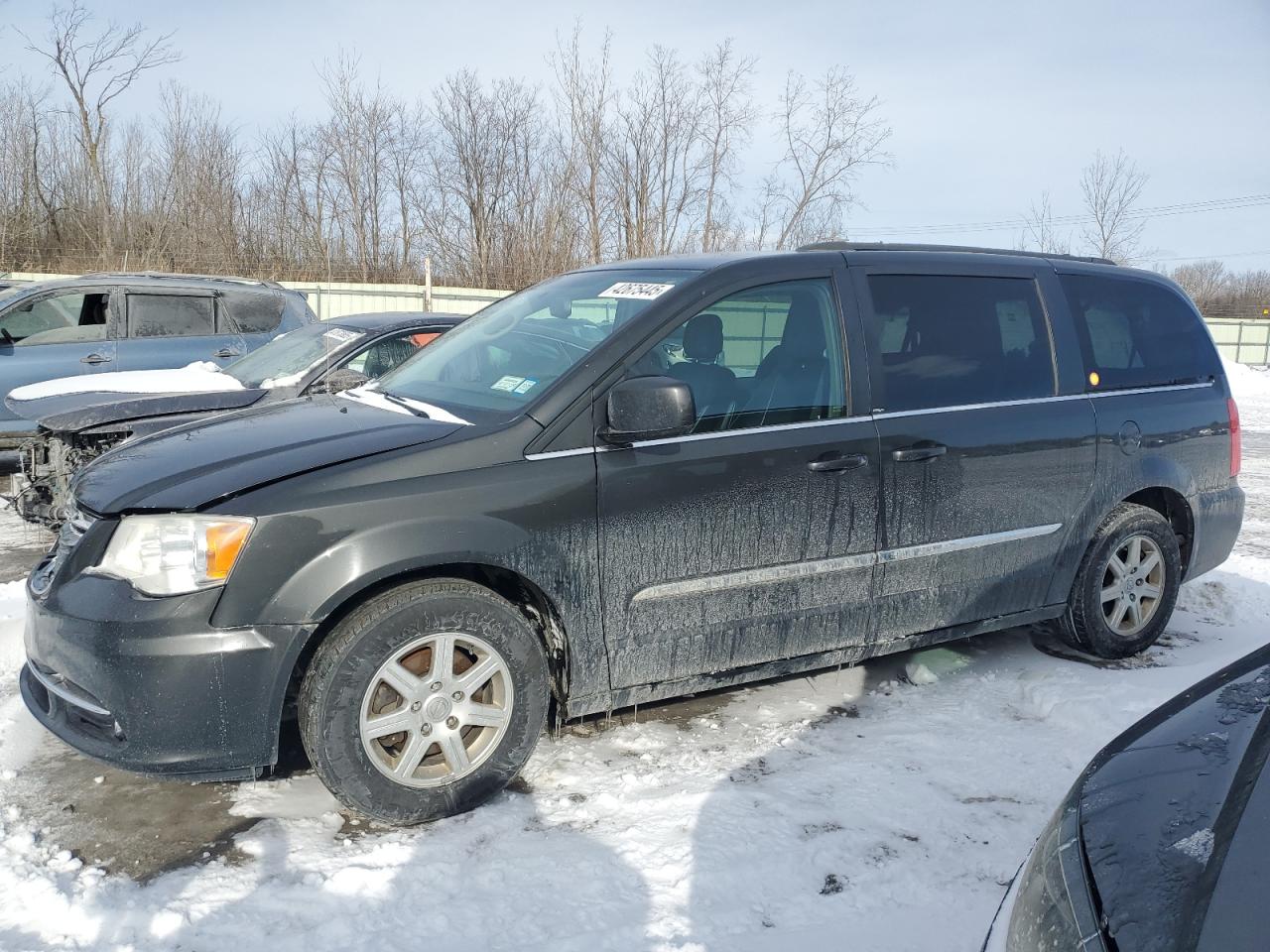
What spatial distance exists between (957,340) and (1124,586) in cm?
152

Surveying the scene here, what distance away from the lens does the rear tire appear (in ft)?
14.8

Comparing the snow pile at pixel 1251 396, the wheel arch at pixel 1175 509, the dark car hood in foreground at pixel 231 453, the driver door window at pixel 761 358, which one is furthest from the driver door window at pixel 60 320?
the snow pile at pixel 1251 396

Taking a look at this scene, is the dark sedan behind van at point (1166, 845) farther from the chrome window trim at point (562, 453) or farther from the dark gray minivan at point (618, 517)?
the chrome window trim at point (562, 453)

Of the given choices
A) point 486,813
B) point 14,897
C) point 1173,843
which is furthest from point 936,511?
point 14,897

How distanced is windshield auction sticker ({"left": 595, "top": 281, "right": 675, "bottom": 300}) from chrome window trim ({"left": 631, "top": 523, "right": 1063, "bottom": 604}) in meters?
1.04

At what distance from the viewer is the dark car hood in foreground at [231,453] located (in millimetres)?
2926

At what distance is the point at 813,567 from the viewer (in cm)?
365

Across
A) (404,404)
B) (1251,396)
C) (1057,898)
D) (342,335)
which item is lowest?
(1057,898)

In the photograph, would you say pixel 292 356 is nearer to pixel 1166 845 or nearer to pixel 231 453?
pixel 231 453

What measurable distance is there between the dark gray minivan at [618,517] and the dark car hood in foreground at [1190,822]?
1688 millimetres

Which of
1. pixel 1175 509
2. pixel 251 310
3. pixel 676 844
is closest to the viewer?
pixel 676 844

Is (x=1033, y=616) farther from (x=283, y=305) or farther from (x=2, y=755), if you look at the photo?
(x=283, y=305)

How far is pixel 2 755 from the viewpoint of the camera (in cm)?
350

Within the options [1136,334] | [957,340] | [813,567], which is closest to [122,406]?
[813,567]
